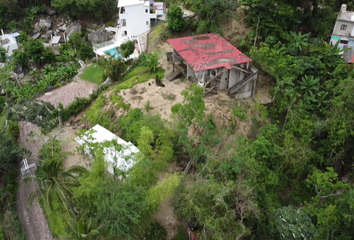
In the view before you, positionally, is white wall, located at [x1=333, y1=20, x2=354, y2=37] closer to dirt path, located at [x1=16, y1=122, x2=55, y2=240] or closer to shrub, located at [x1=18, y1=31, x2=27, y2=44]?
dirt path, located at [x1=16, y1=122, x2=55, y2=240]

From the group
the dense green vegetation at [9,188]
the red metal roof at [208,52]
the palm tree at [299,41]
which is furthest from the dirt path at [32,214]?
the palm tree at [299,41]

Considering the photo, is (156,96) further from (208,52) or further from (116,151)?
(116,151)

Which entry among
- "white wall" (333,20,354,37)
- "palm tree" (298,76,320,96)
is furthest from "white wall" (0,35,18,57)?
"white wall" (333,20,354,37)

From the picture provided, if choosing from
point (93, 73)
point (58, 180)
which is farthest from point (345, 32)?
point (58, 180)

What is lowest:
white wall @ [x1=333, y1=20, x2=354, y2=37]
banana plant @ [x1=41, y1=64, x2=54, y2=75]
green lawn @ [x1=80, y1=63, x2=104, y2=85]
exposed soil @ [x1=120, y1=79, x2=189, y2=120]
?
banana plant @ [x1=41, y1=64, x2=54, y2=75]

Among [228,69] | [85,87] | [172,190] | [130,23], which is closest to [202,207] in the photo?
[172,190]

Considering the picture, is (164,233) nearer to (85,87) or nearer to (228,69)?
(228,69)
